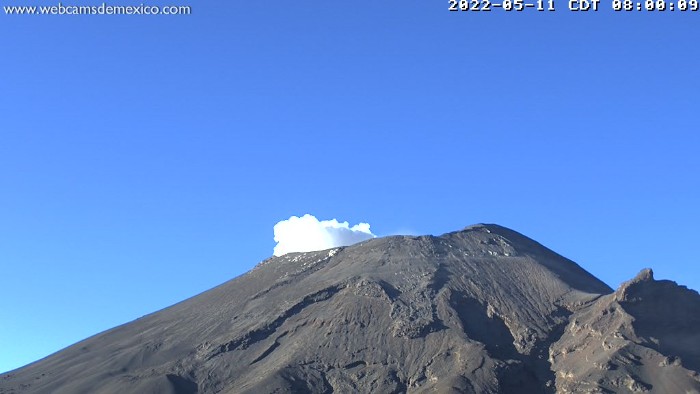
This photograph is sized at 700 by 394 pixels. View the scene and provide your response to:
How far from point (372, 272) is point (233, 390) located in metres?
31.8

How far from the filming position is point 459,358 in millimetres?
106062

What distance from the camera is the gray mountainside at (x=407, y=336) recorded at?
337 feet

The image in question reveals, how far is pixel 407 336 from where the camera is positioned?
11250cm

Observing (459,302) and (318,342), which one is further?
(459,302)

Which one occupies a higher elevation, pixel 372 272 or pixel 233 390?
pixel 372 272

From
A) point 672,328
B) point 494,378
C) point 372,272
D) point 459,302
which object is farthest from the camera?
point 372,272

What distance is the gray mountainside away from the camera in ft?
337

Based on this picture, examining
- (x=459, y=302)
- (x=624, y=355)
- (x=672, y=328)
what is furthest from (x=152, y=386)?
(x=672, y=328)

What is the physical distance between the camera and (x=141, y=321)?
13538 cm

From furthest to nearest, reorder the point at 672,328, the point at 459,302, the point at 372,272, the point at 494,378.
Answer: the point at 372,272 → the point at 459,302 → the point at 672,328 → the point at 494,378

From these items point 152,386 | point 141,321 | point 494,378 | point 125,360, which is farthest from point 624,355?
point 141,321

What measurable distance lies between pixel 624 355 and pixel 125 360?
2324 inches

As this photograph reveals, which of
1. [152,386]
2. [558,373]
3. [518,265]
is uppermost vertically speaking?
[518,265]

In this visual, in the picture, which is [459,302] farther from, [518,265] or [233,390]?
[233,390]
